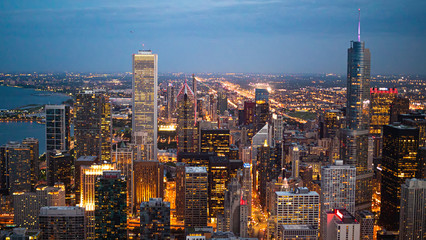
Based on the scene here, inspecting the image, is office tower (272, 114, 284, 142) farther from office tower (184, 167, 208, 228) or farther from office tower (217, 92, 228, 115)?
office tower (184, 167, 208, 228)

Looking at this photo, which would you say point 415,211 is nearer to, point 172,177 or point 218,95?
point 172,177

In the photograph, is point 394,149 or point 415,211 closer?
point 415,211

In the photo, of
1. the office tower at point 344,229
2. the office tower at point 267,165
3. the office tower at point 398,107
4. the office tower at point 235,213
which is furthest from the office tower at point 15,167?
the office tower at point 398,107

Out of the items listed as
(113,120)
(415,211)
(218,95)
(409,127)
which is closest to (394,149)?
(409,127)

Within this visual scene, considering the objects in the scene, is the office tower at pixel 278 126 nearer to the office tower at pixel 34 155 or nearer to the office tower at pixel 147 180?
the office tower at pixel 147 180

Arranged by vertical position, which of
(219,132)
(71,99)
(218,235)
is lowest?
(218,235)
